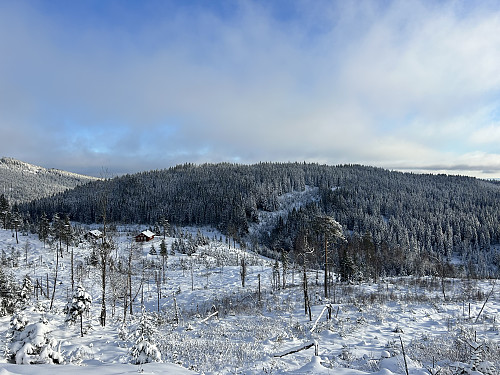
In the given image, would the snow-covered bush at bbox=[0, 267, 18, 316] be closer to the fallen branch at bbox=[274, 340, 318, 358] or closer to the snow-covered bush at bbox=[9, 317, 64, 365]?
the snow-covered bush at bbox=[9, 317, 64, 365]

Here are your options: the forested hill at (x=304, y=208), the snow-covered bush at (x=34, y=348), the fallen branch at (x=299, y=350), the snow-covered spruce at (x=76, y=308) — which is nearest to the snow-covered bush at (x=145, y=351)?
the snow-covered bush at (x=34, y=348)

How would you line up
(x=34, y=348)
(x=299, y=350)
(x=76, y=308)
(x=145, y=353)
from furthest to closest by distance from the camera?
(x=76, y=308)
(x=299, y=350)
(x=145, y=353)
(x=34, y=348)

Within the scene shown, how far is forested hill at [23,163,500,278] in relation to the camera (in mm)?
118375

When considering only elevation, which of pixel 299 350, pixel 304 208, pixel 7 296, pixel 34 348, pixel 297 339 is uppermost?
pixel 304 208

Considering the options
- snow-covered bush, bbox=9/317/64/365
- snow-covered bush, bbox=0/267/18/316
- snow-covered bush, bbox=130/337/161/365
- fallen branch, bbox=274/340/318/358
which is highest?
snow-covered bush, bbox=9/317/64/365

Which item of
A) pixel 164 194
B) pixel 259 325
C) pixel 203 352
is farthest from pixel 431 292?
pixel 164 194

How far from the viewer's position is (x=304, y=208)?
500 ft

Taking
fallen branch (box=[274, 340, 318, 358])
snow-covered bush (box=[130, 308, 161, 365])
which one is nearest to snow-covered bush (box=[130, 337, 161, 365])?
snow-covered bush (box=[130, 308, 161, 365])

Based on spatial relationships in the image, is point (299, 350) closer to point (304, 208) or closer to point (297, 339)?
point (297, 339)

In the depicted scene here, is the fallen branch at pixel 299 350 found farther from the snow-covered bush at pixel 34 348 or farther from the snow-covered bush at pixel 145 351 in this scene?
the snow-covered bush at pixel 34 348

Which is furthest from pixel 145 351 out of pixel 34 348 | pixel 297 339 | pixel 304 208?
pixel 304 208

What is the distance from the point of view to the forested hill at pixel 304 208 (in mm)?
118375

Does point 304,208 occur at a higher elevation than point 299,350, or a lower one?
higher

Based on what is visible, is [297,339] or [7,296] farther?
[7,296]
